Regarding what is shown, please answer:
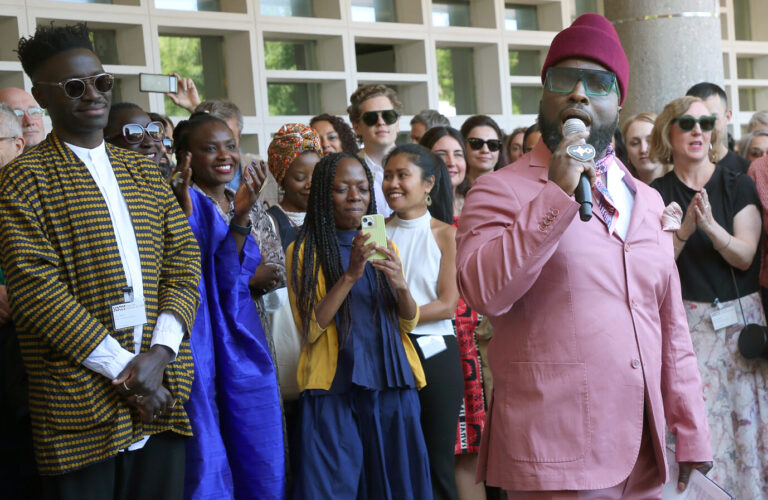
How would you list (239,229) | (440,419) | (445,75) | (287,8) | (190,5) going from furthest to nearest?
(445,75)
(287,8)
(190,5)
(440,419)
(239,229)

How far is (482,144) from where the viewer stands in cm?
552

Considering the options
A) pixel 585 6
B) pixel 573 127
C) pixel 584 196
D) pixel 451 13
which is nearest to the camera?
pixel 584 196

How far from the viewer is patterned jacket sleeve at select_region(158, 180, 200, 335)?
107 inches

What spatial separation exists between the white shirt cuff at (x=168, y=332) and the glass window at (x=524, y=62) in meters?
6.37

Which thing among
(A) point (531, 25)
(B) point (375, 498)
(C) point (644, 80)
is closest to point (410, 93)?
(A) point (531, 25)

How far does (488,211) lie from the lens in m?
2.24

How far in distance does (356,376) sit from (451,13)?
5.29 m

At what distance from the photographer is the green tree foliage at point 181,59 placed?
669 centimetres

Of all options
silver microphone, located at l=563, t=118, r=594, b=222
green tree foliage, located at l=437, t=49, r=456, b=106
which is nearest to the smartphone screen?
silver microphone, located at l=563, t=118, r=594, b=222

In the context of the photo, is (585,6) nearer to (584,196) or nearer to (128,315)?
(128,315)

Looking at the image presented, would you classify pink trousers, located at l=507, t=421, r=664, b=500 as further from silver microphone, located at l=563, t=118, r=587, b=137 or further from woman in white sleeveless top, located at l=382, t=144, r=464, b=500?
woman in white sleeveless top, located at l=382, t=144, r=464, b=500

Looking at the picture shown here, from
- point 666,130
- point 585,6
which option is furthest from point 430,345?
point 585,6

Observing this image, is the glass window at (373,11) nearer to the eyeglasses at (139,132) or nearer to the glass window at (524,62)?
the glass window at (524,62)

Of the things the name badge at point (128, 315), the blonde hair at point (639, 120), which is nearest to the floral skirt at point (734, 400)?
the blonde hair at point (639, 120)
